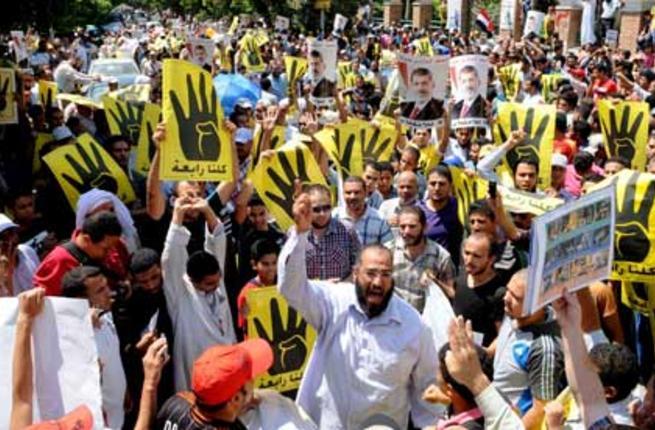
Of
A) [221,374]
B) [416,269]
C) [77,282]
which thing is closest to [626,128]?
[416,269]

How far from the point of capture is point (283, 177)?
6000 millimetres

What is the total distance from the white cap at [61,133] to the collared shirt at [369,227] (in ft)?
12.0

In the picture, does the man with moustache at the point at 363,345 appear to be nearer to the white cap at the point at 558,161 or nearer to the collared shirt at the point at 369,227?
the collared shirt at the point at 369,227

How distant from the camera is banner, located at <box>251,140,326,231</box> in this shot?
580cm

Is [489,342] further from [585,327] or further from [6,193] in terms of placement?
[6,193]

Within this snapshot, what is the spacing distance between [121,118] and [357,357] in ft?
17.3

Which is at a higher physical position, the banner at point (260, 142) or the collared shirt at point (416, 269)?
the banner at point (260, 142)

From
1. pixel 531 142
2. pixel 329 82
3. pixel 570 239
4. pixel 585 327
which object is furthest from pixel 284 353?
pixel 329 82

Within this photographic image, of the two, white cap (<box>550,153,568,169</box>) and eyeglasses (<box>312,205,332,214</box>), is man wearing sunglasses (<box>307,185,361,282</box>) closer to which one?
eyeglasses (<box>312,205,332,214</box>)

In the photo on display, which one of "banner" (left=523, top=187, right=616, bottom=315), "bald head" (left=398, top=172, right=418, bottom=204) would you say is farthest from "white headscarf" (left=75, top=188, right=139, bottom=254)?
"banner" (left=523, top=187, right=616, bottom=315)

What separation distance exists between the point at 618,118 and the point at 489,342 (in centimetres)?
346

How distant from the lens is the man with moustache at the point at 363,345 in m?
4.09

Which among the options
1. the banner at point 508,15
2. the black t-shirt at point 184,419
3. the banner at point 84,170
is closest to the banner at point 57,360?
the black t-shirt at point 184,419

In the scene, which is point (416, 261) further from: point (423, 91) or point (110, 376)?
point (423, 91)
